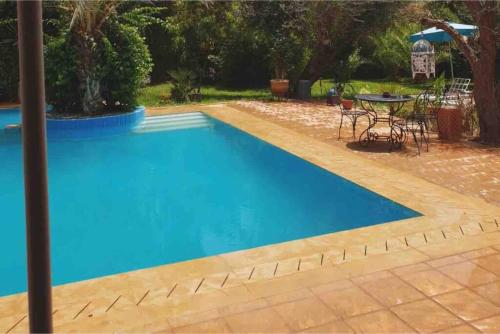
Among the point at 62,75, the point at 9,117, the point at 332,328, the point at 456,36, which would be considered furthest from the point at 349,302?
the point at 9,117

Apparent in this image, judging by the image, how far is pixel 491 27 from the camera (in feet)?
30.1

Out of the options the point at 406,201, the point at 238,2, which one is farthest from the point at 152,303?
Answer: the point at 238,2

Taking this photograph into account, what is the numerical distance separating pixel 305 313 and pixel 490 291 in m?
1.43

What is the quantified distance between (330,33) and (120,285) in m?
13.0

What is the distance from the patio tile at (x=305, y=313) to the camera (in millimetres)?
3465

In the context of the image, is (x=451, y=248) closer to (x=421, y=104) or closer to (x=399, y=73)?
(x=421, y=104)

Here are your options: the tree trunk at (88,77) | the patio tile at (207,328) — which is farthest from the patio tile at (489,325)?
the tree trunk at (88,77)

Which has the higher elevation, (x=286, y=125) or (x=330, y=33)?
(x=330, y=33)

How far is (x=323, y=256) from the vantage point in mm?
4645

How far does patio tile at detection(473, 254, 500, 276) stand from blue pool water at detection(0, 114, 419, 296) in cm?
137

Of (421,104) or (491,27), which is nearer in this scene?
(491,27)

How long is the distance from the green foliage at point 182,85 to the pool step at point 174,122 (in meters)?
1.88

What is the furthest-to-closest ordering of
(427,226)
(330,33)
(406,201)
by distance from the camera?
(330,33)
(406,201)
(427,226)

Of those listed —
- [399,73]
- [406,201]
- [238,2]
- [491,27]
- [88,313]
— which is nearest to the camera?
[88,313]
